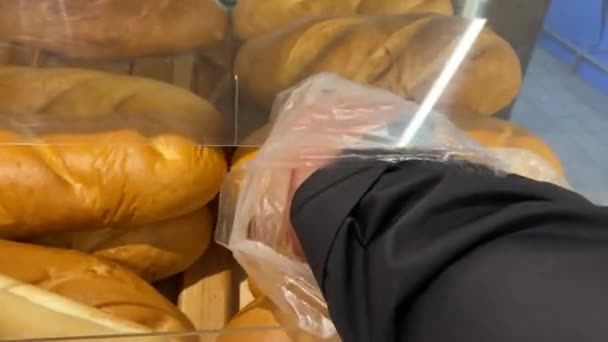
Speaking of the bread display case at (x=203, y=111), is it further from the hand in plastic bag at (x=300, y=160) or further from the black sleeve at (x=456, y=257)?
the black sleeve at (x=456, y=257)

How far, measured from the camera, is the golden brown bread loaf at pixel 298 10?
71 cm

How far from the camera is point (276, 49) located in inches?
27.9

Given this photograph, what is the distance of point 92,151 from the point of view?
0.67 m

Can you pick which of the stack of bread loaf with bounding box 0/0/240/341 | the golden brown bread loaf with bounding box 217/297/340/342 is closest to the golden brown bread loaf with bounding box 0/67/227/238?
the stack of bread loaf with bounding box 0/0/240/341

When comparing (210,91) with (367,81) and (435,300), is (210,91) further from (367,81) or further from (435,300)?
(435,300)

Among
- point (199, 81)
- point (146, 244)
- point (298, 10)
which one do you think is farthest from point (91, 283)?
point (298, 10)

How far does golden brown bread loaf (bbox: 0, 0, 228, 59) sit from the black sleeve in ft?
0.82

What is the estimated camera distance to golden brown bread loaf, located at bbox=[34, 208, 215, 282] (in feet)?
2.34

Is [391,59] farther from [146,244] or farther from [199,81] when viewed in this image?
[146,244]

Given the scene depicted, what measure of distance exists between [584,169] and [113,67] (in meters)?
0.44

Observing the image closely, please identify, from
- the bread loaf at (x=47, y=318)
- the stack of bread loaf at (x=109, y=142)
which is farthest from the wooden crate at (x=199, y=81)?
the bread loaf at (x=47, y=318)

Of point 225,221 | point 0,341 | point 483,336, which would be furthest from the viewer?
point 225,221

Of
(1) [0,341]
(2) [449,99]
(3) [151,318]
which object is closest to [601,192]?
(2) [449,99]

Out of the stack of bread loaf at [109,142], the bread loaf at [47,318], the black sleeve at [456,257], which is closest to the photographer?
the black sleeve at [456,257]
